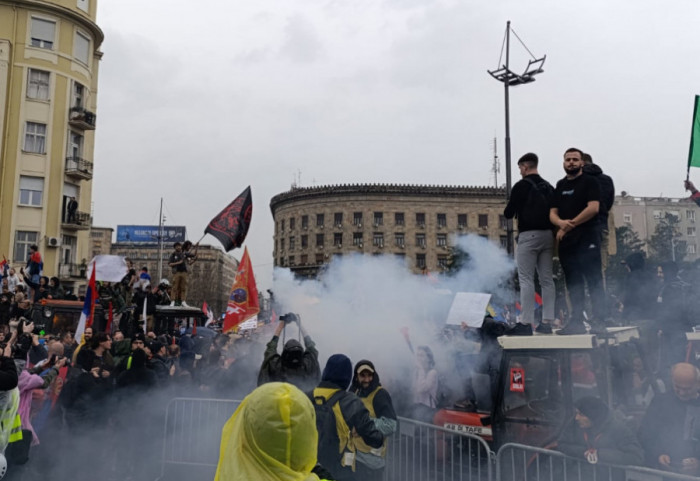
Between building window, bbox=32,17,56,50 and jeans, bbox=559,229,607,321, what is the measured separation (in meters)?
32.6

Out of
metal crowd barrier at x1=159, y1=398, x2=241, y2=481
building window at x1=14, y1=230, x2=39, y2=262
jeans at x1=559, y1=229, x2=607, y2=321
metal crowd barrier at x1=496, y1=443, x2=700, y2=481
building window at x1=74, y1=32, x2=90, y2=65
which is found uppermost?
building window at x1=74, y1=32, x2=90, y2=65

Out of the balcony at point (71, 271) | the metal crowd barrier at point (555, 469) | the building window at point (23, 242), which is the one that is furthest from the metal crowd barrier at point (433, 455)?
the balcony at point (71, 271)

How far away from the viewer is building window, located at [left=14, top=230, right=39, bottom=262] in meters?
30.3

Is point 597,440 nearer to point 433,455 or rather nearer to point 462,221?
point 433,455

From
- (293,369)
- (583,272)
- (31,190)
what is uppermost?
(31,190)

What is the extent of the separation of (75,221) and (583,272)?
31.0m

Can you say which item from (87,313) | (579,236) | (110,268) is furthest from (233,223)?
(579,236)

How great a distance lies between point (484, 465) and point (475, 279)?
8389 millimetres

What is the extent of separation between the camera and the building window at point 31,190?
101ft

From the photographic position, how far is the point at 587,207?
6176mm

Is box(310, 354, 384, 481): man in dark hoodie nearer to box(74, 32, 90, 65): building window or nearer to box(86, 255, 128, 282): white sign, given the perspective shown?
box(86, 255, 128, 282): white sign

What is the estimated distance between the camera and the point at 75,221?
106 feet

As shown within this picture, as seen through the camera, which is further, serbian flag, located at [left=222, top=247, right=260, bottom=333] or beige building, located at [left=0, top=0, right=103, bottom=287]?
beige building, located at [left=0, top=0, right=103, bottom=287]

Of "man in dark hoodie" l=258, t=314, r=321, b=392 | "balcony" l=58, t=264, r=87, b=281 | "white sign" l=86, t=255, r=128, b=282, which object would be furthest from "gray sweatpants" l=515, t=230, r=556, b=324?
"balcony" l=58, t=264, r=87, b=281
